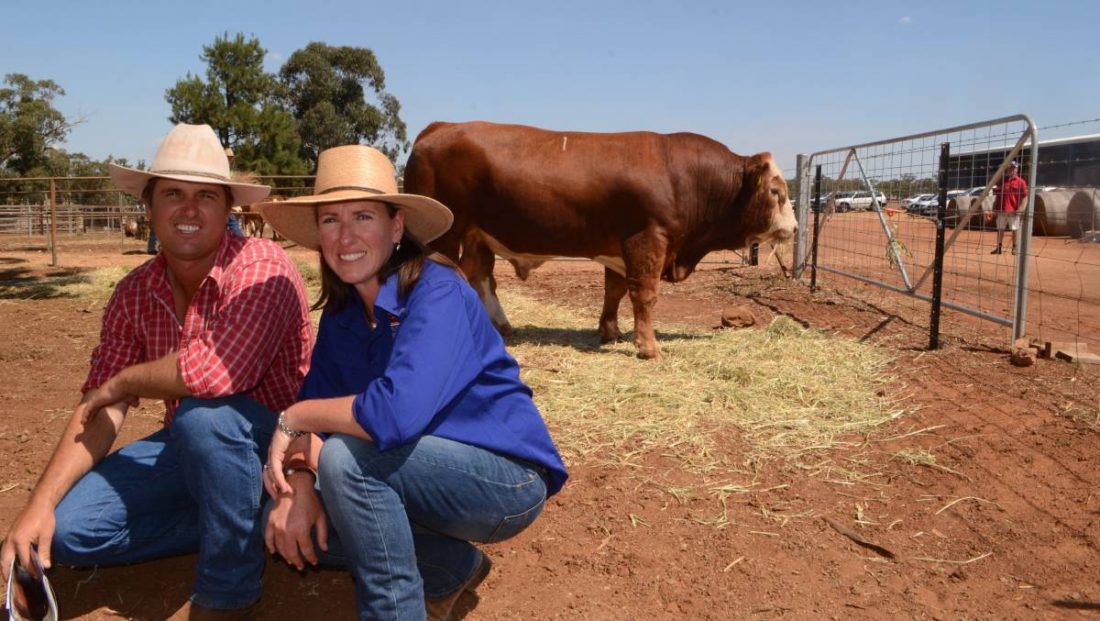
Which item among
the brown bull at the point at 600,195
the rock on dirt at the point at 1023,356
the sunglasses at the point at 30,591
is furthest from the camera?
the brown bull at the point at 600,195

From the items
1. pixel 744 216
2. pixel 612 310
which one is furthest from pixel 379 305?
pixel 744 216

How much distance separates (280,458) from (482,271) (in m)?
4.63

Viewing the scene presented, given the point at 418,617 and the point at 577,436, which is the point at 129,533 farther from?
the point at 577,436

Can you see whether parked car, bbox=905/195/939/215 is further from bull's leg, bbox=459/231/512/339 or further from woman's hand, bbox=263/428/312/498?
woman's hand, bbox=263/428/312/498

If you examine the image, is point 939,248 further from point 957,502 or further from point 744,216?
point 957,502

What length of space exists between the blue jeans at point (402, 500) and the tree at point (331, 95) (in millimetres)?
36673

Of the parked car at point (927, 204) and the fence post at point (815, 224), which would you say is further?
the fence post at point (815, 224)

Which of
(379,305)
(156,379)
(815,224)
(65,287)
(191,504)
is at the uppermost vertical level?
(815,224)

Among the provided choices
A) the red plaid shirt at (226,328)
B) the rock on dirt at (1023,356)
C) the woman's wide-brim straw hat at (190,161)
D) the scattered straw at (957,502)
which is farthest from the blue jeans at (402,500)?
the rock on dirt at (1023,356)

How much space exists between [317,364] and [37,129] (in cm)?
3664

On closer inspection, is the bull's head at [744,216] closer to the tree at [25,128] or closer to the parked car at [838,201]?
the parked car at [838,201]

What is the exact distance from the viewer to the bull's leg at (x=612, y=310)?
6562 mm

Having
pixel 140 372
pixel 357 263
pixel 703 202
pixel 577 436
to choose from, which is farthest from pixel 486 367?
pixel 703 202

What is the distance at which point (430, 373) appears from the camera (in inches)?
80.0
